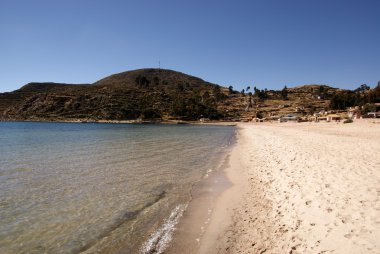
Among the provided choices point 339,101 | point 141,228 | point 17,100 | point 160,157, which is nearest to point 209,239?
point 141,228

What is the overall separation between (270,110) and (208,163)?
113 metres

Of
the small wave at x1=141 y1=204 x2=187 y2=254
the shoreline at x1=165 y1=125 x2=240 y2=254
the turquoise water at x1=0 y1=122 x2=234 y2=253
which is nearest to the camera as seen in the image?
the small wave at x1=141 y1=204 x2=187 y2=254

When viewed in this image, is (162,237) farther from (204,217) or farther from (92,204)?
(92,204)

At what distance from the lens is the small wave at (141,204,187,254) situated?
7.41 m

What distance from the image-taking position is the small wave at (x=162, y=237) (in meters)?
7.41

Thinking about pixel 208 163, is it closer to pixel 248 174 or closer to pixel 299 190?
pixel 248 174

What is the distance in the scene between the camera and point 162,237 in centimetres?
814

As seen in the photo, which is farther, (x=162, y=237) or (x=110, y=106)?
(x=110, y=106)

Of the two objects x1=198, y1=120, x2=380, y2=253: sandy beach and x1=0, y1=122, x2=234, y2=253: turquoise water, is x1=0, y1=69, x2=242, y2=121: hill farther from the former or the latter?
x1=198, y1=120, x2=380, y2=253: sandy beach

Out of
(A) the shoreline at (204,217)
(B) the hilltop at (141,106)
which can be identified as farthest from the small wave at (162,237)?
(B) the hilltop at (141,106)

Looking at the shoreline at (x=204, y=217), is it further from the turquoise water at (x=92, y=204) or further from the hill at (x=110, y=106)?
the hill at (x=110, y=106)

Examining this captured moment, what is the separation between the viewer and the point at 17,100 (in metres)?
157

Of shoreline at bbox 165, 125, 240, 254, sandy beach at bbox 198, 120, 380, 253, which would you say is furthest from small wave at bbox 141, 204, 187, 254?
sandy beach at bbox 198, 120, 380, 253

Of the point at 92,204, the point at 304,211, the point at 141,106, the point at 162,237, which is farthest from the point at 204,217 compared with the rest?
the point at 141,106
